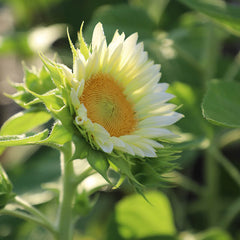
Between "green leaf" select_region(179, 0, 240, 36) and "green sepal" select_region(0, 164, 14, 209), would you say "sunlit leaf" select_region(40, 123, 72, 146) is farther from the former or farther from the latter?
"green leaf" select_region(179, 0, 240, 36)

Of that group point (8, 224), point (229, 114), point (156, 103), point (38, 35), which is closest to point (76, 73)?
point (156, 103)

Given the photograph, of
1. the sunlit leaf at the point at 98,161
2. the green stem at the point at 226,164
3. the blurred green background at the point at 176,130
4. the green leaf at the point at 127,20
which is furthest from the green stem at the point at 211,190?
the sunlit leaf at the point at 98,161

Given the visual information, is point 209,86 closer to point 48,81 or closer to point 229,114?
point 229,114

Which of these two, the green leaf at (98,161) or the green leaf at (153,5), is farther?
the green leaf at (153,5)

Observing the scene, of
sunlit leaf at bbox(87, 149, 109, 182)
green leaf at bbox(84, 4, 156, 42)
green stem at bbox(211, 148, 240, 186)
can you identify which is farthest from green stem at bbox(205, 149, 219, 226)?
sunlit leaf at bbox(87, 149, 109, 182)

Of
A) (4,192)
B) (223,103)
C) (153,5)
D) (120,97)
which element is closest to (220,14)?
(223,103)

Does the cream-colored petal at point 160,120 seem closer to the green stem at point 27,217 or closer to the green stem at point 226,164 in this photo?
the green stem at point 27,217

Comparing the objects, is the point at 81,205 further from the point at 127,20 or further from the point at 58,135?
the point at 127,20
